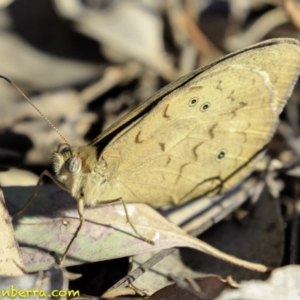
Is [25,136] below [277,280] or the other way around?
the other way around

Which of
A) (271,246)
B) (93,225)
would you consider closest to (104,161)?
(93,225)

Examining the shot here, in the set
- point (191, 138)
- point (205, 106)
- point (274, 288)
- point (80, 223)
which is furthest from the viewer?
point (191, 138)

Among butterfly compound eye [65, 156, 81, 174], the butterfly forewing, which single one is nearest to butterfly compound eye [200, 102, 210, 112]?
the butterfly forewing

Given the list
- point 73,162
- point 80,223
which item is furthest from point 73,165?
point 80,223

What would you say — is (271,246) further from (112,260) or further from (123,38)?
→ (123,38)

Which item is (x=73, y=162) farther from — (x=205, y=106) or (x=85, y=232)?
(x=205, y=106)

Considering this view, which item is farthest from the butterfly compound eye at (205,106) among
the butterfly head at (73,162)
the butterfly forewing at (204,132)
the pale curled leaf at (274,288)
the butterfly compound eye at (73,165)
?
the pale curled leaf at (274,288)
